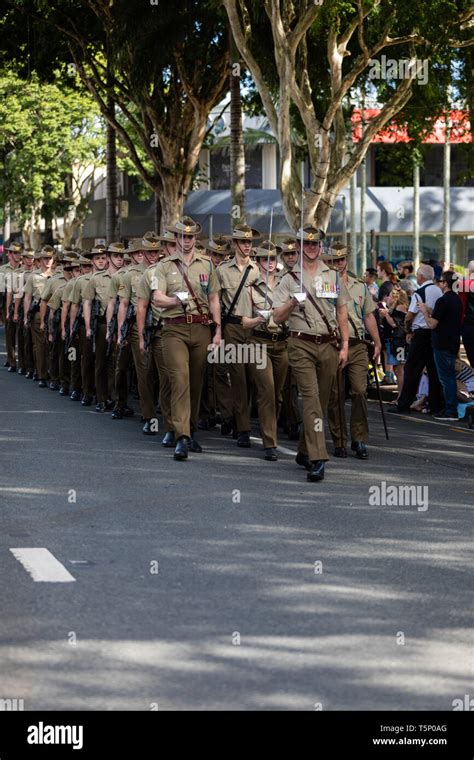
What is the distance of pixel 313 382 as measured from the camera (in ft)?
41.3

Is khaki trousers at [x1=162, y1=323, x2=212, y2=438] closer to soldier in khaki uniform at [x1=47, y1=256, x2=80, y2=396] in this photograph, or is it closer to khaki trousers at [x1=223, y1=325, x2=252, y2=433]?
khaki trousers at [x1=223, y1=325, x2=252, y2=433]

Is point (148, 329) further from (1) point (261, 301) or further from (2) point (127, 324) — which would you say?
(2) point (127, 324)

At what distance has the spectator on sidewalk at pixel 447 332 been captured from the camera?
709 inches

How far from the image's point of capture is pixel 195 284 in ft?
45.5

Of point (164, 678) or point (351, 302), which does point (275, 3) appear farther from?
point (164, 678)

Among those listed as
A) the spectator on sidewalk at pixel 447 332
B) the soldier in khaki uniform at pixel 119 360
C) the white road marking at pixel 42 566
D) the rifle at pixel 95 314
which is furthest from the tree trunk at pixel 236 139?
the white road marking at pixel 42 566

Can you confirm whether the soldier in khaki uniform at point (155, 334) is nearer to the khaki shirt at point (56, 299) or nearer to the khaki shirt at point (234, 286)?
the khaki shirt at point (234, 286)

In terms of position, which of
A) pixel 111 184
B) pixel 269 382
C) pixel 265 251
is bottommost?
pixel 269 382

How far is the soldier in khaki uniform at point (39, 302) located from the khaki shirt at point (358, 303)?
9.46m

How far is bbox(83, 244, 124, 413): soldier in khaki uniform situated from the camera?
60.5ft

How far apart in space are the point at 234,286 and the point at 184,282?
0.80 meters

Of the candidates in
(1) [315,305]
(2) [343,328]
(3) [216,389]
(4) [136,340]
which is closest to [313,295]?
(1) [315,305]

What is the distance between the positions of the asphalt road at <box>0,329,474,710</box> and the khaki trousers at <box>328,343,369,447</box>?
1.91 feet

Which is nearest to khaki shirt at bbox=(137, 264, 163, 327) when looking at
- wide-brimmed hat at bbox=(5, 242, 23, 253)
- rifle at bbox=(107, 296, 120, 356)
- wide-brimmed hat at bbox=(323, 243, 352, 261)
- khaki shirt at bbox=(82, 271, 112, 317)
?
wide-brimmed hat at bbox=(323, 243, 352, 261)
